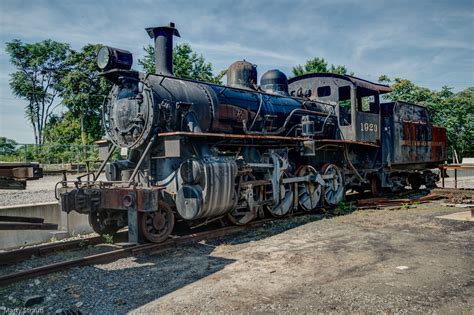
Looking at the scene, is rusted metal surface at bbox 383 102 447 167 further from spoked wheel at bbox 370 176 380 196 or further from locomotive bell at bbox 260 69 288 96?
locomotive bell at bbox 260 69 288 96

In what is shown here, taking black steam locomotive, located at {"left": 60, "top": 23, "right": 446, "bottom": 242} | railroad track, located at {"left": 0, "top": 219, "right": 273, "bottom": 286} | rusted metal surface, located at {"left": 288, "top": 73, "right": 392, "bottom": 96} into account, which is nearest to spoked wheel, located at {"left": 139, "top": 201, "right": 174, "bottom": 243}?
black steam locomotive, located at {"left": 60, "top": 23, "right": 446, "bottom": 242}

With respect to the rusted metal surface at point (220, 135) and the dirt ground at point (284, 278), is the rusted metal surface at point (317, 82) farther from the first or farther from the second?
the dirt ground at point (284, 278)

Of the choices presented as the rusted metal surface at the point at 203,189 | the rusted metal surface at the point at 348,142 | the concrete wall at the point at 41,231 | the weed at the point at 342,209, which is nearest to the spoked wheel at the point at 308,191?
the weed at the point at 342,209

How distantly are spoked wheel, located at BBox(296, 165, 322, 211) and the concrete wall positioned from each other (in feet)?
16.7

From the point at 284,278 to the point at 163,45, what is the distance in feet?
17.3

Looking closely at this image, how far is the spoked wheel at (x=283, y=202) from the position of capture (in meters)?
9.25

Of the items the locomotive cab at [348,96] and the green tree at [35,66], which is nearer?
the locomotive cab at [348,96]

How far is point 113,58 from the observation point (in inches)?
289

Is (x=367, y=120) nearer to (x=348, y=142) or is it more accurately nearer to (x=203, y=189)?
(x=348, y=142)

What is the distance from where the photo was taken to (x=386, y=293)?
445cm

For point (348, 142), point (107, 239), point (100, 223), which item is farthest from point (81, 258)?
point (348, 142)

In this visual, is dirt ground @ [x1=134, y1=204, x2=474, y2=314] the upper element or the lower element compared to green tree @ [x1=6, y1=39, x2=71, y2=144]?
lower

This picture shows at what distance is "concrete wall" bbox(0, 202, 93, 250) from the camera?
7457 mm

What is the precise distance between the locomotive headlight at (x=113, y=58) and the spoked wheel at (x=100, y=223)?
8.99ft
